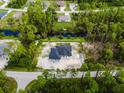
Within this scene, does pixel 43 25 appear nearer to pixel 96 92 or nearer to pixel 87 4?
pixel 87 4

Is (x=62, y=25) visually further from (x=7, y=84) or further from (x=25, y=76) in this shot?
(x=7, y=84)

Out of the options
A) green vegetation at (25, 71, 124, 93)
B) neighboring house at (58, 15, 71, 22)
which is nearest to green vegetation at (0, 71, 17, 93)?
green vegetation at (25, 71, 124, 93)

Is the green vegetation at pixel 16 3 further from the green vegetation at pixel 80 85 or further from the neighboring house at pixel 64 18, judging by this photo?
the green vegetation at pixel 80 85

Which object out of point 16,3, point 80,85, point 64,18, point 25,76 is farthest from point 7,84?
point 16,3

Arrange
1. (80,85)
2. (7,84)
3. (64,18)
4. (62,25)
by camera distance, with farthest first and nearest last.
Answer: (64,18) < (62,25) < (7,84) < (80,85)

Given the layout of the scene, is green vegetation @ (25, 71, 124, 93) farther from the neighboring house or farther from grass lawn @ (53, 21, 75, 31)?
the neighboring house

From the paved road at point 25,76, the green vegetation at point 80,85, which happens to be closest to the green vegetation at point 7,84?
the paved road at point 25,76

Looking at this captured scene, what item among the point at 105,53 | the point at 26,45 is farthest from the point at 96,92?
the point at 26,45

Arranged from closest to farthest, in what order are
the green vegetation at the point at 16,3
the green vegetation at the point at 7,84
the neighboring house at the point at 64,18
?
the green vegetation at the point at 7,84
the neighboring house at the point at 64,18
the green vegetation at the point at 16,3
